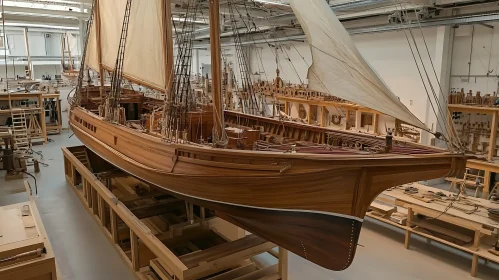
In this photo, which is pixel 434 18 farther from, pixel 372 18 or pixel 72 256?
pixel 72 256

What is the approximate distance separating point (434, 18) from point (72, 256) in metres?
7.94

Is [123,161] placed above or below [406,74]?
below

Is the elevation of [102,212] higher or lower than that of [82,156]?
lower

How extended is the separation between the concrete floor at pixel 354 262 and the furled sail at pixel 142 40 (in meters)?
2.34

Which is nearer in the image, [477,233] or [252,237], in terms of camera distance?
[252,237]

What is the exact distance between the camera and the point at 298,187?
3.11m

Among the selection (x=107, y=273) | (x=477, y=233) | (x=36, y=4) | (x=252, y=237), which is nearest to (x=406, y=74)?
(x=477, y=233)

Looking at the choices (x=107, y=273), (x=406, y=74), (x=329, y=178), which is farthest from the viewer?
(x=406, y=74)

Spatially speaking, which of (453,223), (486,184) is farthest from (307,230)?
(486,184)

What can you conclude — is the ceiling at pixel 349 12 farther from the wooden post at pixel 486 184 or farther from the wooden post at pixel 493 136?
the wooden post at pixel 486 184

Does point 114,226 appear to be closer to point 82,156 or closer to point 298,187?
point 298,187

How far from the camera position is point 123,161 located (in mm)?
5188

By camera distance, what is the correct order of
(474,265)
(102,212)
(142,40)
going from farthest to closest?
(142,40) → (102,212) → (474,265)

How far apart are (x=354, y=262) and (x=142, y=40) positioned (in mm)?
4336
